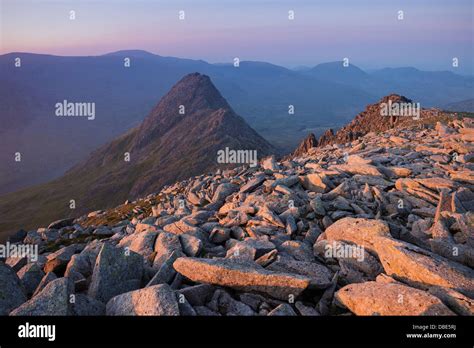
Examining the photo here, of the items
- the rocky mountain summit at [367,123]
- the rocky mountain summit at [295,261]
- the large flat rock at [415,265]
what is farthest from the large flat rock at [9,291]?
the rocky mountain summit at [367,123]

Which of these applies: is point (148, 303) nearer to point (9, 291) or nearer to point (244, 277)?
point (244, 277)

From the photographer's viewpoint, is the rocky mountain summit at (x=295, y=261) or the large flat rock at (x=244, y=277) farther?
the large flat rock at (x=244, y=277)

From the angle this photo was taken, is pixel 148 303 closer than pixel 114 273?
Yes

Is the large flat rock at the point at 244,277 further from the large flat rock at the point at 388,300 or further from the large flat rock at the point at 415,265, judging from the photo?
the large flat rock at the point at 415,265

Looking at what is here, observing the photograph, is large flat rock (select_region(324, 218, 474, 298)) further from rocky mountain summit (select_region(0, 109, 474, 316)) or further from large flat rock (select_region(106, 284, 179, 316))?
large flat rock (select_region(106, 284, 179, 316))

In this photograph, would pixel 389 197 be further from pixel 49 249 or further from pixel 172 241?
pixel 49 249

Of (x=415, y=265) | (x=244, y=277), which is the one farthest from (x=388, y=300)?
(x=244, y=277)

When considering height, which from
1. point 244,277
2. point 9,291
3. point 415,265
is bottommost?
point 9,291

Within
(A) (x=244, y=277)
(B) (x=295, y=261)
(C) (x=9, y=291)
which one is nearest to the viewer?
(A) (x=244, y=277)

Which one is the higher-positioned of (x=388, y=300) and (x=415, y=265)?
(x=415, y=265)
